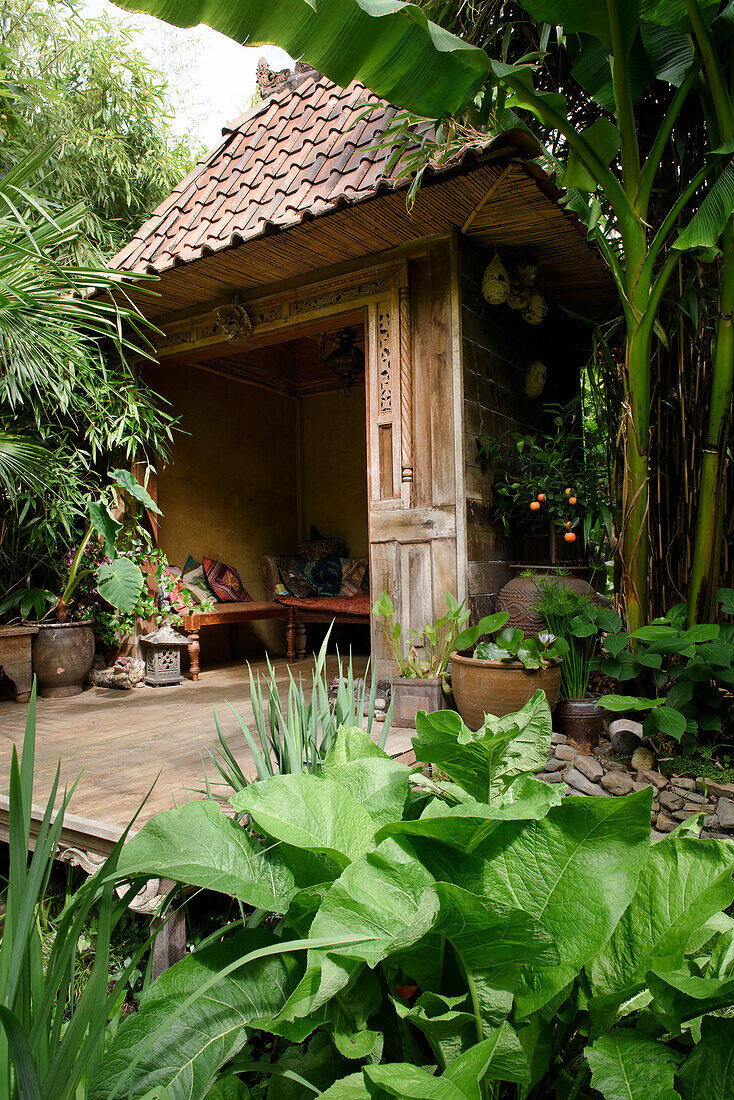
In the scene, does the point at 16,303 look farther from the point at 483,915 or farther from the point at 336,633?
the point at 336,633

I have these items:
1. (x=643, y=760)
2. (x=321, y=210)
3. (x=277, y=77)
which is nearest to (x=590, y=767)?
(x=643, y=760)

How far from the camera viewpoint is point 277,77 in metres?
4.99

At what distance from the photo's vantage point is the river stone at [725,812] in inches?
81.3

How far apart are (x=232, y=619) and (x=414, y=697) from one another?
9.13ft

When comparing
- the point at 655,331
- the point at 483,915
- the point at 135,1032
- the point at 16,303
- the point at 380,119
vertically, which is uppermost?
the point at 380,119

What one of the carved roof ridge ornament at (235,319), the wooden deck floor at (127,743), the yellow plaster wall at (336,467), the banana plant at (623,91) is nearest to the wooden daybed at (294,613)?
the wooden deck floor at (127,743)

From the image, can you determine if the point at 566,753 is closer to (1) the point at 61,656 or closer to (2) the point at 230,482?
(1) the point at 61,656

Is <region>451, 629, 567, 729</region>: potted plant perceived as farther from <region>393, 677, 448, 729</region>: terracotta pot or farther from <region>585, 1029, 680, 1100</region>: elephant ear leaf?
<region>585, 1029, 680, 1100</region>: elephant ear leaf

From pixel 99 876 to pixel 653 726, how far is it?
209 cm

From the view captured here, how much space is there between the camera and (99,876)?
682 mm

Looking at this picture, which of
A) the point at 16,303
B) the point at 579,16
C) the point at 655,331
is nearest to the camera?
the point at 579,16

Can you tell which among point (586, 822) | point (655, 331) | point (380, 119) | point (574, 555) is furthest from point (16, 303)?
point (574, 555)

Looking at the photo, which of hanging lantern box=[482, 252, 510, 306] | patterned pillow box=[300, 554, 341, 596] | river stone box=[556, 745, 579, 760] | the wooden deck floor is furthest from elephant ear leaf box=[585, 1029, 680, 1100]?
patterned pillow box=[300, 554, 341, 596]

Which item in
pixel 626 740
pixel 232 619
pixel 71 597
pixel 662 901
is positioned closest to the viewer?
pixel 662 901
